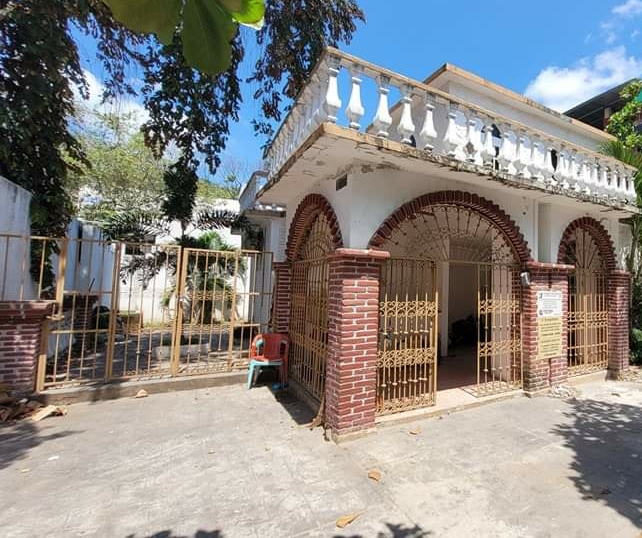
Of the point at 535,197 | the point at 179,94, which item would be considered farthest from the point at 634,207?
the point at 179,94

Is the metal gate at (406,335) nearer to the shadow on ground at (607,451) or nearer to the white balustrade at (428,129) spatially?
the white balustrade at (428,129)

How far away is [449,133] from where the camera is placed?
391cm

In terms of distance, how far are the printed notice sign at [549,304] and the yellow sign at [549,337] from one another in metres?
0.07

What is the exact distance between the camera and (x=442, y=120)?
14.5 ft

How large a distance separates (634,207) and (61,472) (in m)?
9.36

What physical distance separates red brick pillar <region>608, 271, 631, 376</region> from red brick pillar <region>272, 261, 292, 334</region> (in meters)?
6.59

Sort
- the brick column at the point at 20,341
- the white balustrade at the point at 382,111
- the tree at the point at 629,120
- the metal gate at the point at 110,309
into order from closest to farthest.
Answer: the white balustrade at the point at 382,111
the brick column at the point at 20,341
the metal gate at the point at 110,309
the tree at the point at 629,120

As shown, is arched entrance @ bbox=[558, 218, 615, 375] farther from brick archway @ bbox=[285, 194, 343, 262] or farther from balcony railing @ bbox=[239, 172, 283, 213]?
balcony railing @ bbox=[239, 172, 283, 213]

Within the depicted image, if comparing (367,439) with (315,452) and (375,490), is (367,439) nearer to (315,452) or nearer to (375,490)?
(315,452)

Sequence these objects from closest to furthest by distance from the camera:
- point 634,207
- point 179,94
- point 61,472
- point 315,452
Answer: point 61,472, point 315,452, point 634,207, point 179,94

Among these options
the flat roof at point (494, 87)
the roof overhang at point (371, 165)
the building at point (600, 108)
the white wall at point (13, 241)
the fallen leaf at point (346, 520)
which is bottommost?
the fallen leaf at point (346, 520)

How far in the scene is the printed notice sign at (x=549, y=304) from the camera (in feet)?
17.8

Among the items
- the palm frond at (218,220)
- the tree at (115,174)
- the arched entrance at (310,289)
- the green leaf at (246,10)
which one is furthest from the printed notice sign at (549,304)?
the tree at (115,174)

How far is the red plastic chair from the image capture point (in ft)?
18.7
